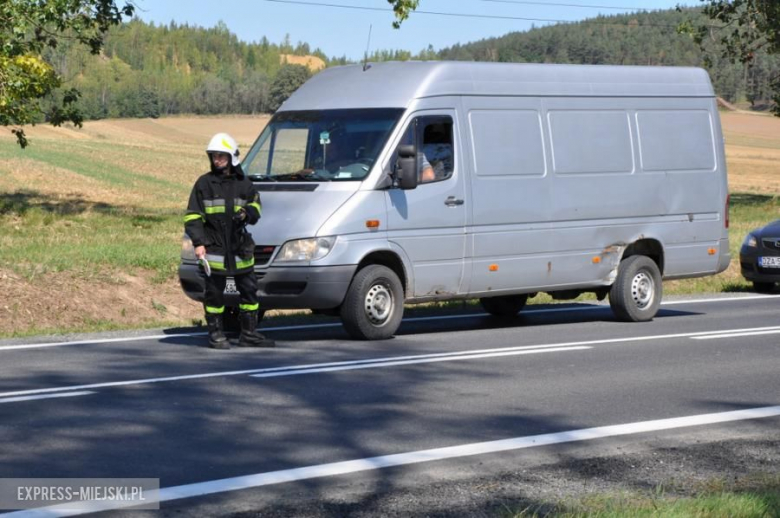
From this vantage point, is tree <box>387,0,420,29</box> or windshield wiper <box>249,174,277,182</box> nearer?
windshield wiper <box>249,174,277,182</box>

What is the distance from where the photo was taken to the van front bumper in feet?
38.6

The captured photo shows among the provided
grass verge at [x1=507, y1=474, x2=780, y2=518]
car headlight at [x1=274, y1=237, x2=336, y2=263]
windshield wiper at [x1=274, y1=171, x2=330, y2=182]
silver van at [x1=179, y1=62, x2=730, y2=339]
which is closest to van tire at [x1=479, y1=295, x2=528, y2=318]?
silver van at [x1=179, y1=62, x2=730, y2=339]

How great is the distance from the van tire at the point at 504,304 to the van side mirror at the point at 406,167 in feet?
10.4

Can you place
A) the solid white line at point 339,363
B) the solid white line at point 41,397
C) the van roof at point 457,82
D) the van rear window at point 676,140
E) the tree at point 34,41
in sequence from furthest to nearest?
the tree at point 34,41
the van rear window at point 676,140
the van roof at point 457,82
the solid white line at point 339,363
the solid white line at point 41,397

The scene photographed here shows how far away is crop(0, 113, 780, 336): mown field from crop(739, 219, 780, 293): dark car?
2.54ft

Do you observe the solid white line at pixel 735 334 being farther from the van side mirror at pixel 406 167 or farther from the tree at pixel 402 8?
the tree at pixel 402 8

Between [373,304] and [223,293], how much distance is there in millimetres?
1438

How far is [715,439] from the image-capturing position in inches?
311

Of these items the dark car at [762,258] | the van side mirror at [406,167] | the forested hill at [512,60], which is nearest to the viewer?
the van side mirror at [406,167]

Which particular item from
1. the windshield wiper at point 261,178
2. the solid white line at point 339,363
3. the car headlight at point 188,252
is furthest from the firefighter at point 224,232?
the solid white line at point 339,363

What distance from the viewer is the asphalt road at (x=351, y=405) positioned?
6727 mm

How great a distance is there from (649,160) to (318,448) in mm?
8437

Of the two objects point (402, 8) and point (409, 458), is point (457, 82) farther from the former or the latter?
point (402, 8)

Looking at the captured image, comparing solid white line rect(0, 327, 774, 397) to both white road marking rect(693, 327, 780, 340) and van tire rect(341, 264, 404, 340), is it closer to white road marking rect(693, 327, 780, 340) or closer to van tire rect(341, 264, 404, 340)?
white road marking rect(693, 327, 780, 340)
